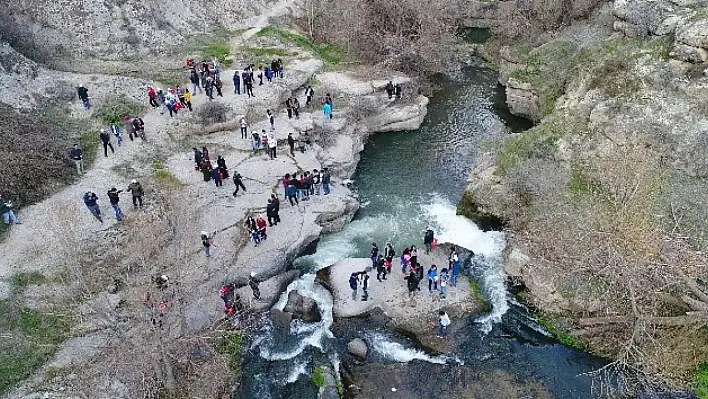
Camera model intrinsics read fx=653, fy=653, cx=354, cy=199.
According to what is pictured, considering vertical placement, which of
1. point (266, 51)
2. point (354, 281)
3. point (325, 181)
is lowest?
point (354, 281)

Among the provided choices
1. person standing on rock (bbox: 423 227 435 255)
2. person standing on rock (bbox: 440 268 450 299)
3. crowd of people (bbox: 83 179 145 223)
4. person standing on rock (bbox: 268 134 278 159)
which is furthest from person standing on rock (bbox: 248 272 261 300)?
person standing on rock (bbox: 268 134 278 159)

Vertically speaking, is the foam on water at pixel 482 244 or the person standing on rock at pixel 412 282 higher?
the person standing on rock at pixel 412 282

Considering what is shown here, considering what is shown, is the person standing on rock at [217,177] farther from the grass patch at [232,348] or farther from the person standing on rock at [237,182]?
the grass patch at [232,348]

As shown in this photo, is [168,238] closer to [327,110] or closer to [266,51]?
[327,110]

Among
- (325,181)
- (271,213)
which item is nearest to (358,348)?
(271,213)

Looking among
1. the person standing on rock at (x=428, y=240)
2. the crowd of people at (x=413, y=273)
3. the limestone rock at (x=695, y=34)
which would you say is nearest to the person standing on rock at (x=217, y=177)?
the crowd of people at (x=413, y=273)

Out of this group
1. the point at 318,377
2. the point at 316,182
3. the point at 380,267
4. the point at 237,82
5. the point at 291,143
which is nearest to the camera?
the point at 318,377
